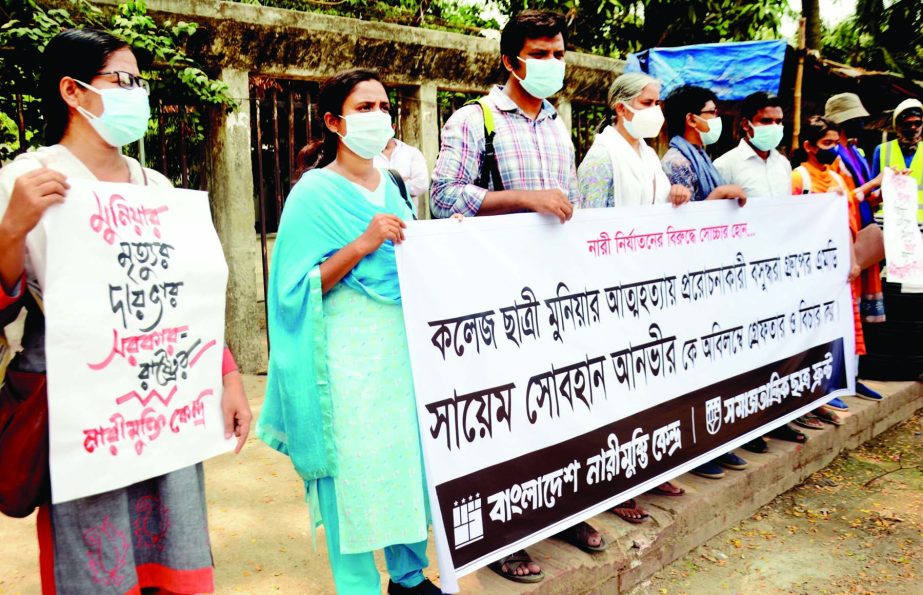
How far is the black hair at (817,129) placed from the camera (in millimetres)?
4598

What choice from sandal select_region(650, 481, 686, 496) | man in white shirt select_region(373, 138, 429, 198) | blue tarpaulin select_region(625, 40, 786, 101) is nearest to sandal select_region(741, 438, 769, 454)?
sandal select_region(650, 481, 686, 496)

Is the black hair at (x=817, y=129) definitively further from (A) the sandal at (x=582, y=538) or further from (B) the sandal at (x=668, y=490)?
(A) the sandal at (x=582, y=538)

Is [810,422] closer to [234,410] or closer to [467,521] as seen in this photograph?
[467,521]

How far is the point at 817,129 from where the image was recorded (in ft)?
15.1

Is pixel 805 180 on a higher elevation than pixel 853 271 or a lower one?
higher

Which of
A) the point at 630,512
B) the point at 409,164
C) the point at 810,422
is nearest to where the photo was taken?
the point at 630,512

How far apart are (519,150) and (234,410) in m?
1.39

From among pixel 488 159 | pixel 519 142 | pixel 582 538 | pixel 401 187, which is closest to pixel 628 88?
pixel 519 142

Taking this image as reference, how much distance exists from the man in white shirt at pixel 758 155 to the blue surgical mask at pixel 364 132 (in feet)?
7.51

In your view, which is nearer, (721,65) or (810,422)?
(810,422)

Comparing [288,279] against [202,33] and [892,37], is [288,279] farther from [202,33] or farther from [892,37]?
[892,37]

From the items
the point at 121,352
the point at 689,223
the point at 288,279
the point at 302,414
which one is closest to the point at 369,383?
the point at 302,414

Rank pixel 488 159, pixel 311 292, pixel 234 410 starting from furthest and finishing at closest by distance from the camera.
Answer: pixel 488 159 < pixel 311 292 < pixel 234 410

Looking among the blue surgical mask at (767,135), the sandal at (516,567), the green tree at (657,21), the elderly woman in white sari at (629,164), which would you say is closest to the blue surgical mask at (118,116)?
the sandal at (516,567)
